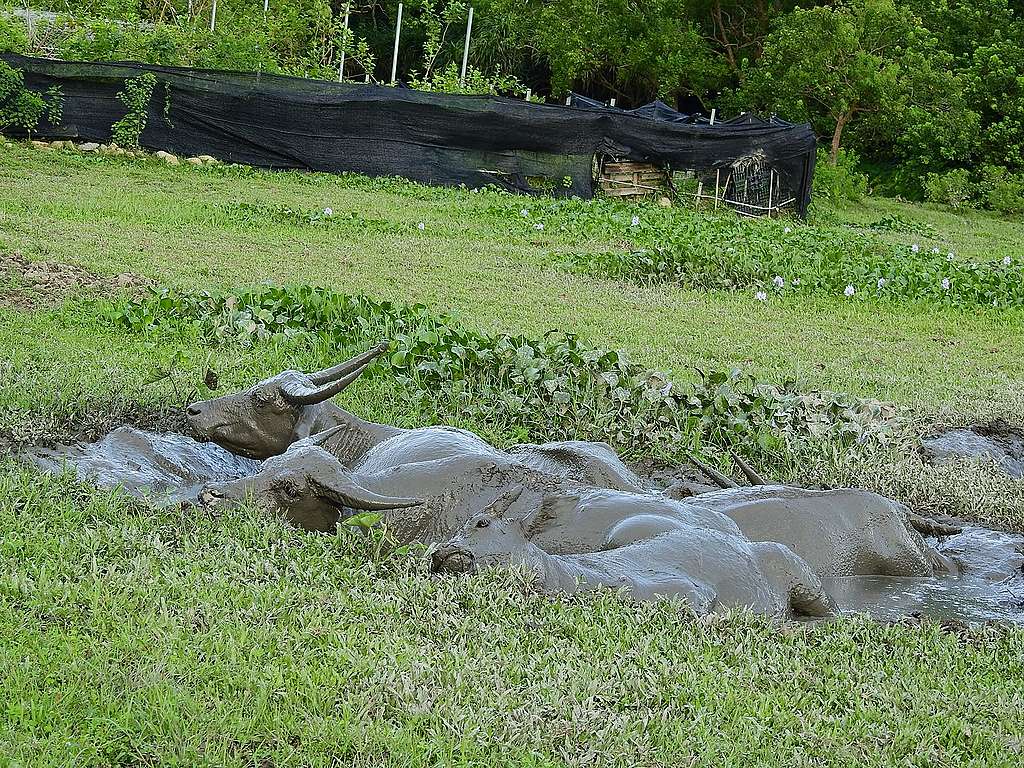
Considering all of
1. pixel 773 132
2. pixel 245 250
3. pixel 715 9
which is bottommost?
pixel 245 250

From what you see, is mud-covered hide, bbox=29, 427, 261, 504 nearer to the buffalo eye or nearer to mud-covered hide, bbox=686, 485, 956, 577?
the buffalo eye

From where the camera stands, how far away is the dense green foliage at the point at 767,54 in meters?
21.2

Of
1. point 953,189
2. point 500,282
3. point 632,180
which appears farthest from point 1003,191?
point 500,282

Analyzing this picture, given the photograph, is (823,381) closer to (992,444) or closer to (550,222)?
(992,444)

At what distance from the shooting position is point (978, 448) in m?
6.30

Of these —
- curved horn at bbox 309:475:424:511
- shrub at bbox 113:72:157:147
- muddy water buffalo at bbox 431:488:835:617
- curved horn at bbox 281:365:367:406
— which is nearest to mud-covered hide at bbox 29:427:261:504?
curved horn at bbox 281:365:367:406

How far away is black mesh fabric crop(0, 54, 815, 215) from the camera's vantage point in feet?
55.2

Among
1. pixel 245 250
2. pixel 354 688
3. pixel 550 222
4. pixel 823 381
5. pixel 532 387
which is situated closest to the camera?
pixel 354 688

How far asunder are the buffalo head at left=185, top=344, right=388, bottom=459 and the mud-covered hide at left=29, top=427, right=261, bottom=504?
17 centimetres

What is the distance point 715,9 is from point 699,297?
17519 millimetres

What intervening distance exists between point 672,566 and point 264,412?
1.92 meters

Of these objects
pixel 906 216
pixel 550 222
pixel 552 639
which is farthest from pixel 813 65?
pixel 552 639

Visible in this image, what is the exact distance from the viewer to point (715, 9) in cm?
2600

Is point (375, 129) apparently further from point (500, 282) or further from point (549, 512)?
point (549, 512)
